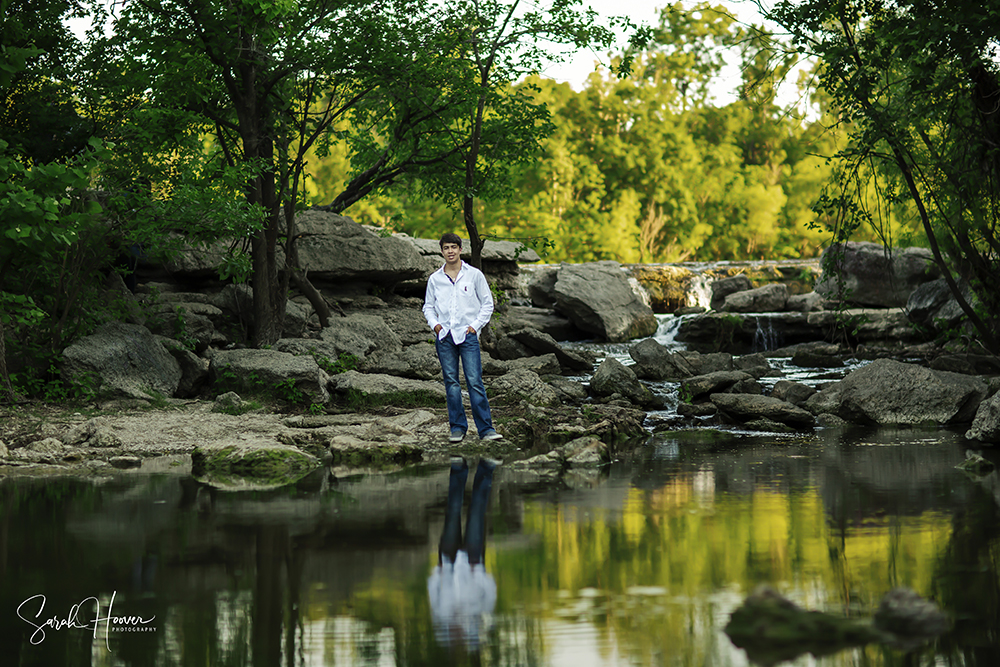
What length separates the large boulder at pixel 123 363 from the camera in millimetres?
12227

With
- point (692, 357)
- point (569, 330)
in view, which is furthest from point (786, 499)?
point (569, 330)

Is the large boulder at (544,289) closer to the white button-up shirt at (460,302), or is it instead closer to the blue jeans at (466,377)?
the blue jeans at (466,377)

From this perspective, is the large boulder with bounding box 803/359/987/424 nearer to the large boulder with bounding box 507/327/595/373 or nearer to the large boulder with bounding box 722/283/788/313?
the large boulder with bounding box 507/327/595/373

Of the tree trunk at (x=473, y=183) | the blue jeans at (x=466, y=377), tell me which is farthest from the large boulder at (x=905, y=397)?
the tree trunk at (x=473, y=183)

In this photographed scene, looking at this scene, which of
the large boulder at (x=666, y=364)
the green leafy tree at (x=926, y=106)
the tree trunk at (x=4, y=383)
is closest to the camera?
the green leafy tree at (x=926, y=106)

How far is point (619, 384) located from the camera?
1452 cm

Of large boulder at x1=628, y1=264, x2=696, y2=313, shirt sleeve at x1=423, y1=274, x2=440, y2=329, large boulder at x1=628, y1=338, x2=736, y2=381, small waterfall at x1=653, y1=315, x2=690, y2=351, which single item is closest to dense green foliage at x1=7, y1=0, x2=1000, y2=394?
large boulder at x1=628, y1=338, x2=736, y2=381

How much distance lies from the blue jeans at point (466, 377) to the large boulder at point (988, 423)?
5105 mm

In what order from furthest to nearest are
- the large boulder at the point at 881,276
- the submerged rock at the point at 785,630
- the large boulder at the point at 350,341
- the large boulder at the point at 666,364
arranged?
the large boulder at the point at 881,276 < the large boulder at the point at 666,364 < the large boulder at the point at 350,341 < the submerged rock at the point at 785,630

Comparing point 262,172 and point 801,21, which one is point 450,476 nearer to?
point 801,21

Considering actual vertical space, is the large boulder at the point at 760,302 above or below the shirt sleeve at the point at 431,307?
above

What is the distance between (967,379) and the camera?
41.4 feet

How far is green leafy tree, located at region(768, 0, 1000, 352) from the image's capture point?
1088 centimetres

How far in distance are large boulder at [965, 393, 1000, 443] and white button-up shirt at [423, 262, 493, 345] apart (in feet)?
17.3
